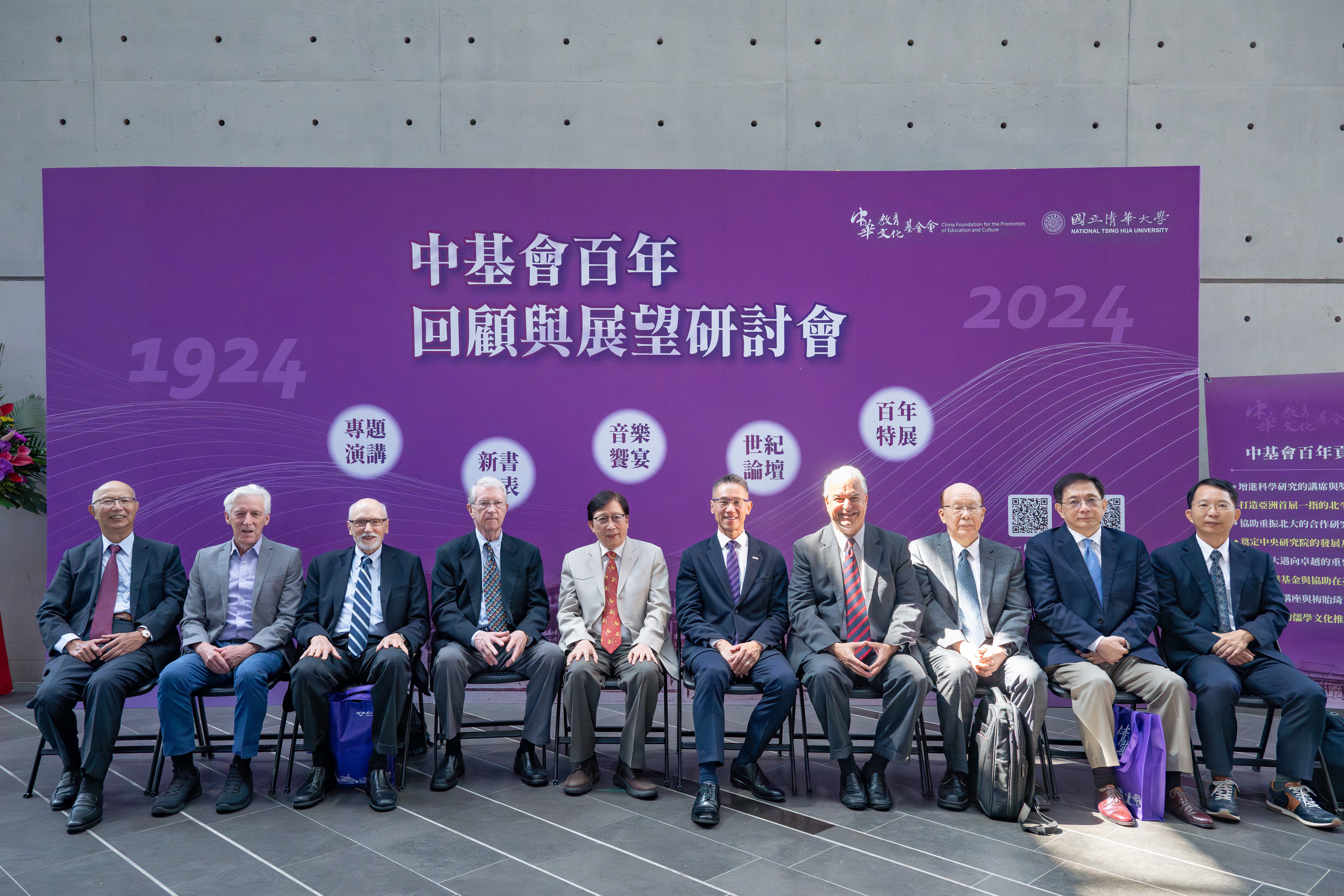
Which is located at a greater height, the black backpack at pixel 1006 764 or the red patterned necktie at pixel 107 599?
the red patterned necktie at pixel 107 599

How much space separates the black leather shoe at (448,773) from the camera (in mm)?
3680

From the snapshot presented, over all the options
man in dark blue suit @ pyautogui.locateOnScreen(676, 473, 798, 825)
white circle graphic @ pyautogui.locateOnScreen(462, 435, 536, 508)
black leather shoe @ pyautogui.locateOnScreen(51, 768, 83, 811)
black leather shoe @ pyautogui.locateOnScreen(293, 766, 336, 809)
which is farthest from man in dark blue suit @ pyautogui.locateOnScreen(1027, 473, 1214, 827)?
black leather shoe @ pyautogui.locateOnScreen(51, 768, 83, 811)

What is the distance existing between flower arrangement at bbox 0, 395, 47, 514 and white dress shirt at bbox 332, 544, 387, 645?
2531 millimetres

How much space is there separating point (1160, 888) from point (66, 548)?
5470 mm

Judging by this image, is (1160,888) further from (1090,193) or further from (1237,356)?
(1237,356)

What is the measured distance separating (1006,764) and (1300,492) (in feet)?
9.16

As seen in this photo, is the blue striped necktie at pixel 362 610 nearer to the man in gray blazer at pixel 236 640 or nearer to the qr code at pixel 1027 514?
the man in gray blazer at pixel 236 640

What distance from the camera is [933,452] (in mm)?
4965

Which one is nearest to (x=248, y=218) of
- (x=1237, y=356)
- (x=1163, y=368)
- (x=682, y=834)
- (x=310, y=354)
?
(x=310, y=354)

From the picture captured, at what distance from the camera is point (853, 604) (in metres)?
3.81

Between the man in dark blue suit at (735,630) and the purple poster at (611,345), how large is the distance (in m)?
0.98

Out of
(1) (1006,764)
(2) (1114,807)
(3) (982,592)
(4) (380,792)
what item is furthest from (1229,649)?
(4) (380,792)

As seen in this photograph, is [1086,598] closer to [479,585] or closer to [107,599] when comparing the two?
[479,585]

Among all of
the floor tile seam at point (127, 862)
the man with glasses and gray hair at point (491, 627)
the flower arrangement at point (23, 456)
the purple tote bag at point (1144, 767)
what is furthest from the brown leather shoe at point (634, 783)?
the flower arrangement at point (23, 456)
